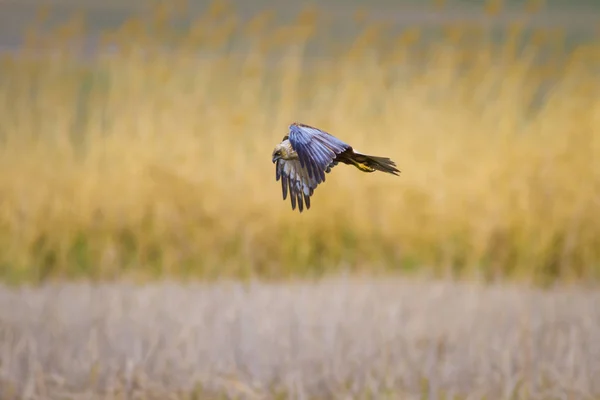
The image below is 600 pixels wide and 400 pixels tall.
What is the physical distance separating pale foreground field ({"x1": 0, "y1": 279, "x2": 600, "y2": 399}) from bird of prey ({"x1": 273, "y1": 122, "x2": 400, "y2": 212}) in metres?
1.88

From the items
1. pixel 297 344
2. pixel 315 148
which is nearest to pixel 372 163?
pixel 315 148

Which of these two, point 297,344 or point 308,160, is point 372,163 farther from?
point 297,344

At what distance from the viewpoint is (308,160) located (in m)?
0.49

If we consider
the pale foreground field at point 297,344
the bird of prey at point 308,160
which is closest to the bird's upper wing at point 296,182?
the bird of prey at point 308,160

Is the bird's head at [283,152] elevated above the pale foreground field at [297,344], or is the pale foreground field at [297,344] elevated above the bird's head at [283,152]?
the bird's head at [283,152]

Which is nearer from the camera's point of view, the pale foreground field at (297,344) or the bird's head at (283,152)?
the bird's head at (283,152)

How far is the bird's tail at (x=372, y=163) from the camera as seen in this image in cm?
52

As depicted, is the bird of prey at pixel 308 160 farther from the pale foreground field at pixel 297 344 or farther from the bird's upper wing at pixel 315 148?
the pale foreground field at pixel 297 344

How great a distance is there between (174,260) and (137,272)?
177 millimetres

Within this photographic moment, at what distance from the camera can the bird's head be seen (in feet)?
1.80

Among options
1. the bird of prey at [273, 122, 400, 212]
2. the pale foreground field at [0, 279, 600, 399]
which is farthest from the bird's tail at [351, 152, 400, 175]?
the pale foreground field at [0, 279, 600, 399]

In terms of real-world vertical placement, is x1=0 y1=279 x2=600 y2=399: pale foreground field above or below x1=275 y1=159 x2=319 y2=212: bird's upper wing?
below

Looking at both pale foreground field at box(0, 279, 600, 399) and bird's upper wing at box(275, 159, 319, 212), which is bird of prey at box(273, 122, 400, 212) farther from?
pale foreground field at box(0, 279, 600, 399)

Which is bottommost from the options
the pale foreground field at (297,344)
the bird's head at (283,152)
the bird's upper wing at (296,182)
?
the pale foreground field at (297,344)
